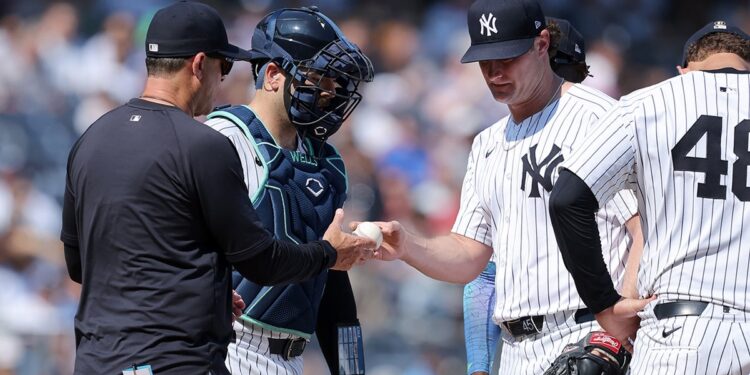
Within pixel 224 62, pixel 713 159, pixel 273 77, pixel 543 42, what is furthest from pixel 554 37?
pixel 224 62

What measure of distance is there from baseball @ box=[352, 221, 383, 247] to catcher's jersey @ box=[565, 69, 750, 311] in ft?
3.16

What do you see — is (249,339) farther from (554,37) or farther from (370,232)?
(554,37)

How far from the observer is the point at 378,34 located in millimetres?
10844

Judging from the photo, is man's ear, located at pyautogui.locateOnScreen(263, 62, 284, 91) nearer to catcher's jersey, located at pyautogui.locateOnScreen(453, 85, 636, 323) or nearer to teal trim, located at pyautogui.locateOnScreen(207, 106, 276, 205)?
teal trim, located at pyautogui.locateOnScreen(207, 106, 276, 205)

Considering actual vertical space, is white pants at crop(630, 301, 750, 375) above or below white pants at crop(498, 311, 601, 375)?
above

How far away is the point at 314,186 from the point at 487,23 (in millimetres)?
937

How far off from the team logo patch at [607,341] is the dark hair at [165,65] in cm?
179

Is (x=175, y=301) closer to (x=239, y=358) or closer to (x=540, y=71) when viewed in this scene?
(x=239, y=358)

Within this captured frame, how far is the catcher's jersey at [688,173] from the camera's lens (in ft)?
11.0

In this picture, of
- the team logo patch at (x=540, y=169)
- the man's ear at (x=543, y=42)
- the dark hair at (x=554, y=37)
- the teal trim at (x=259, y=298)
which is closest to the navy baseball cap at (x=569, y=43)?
the dark hair at (x=554, y=37)

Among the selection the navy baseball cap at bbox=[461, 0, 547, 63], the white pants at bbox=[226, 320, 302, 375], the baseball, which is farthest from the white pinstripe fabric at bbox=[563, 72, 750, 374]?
the white pants at bbox=[226, 320, 302, 375]

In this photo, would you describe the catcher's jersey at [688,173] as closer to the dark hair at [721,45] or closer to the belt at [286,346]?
the dark hair at [721,45]

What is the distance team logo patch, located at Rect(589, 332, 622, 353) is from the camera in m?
4.03

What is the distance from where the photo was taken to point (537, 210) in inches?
167
